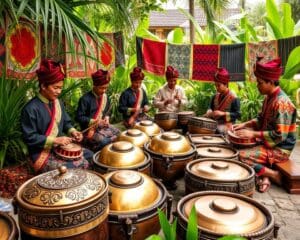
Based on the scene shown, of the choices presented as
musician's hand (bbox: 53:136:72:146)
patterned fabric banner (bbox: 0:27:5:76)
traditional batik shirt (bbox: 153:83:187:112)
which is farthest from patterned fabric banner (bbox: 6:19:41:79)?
traditional batik shirt (bbox: 153:83:187:112)

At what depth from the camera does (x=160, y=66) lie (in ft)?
21.2

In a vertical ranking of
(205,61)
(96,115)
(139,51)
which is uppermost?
(139,51)

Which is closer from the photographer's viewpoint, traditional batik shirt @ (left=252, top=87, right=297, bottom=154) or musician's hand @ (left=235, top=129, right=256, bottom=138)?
traditional batik shirt @ (left=252, top=87, right=297, bottom=154)

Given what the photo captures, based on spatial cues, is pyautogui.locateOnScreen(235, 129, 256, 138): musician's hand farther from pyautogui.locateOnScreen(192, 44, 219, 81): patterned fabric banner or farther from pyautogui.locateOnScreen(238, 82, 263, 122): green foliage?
pyautogui.locateOnScreen(238, 82, 263, 122): green foliage

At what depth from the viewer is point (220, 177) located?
2.48 meters

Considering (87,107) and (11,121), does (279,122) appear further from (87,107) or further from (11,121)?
(11,121)

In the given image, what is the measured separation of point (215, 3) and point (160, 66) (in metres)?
2.53

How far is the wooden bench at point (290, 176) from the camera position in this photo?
135 inches

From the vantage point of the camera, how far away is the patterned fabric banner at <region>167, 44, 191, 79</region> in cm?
623

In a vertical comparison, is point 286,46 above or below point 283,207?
above

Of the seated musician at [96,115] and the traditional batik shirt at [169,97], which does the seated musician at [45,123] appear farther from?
the traditional batik shirt at [169,97]

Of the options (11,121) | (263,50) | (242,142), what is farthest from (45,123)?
(263,50)

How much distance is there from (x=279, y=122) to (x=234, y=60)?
266 centimetres

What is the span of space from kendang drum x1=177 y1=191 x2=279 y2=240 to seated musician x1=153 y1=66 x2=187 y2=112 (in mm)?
3425
